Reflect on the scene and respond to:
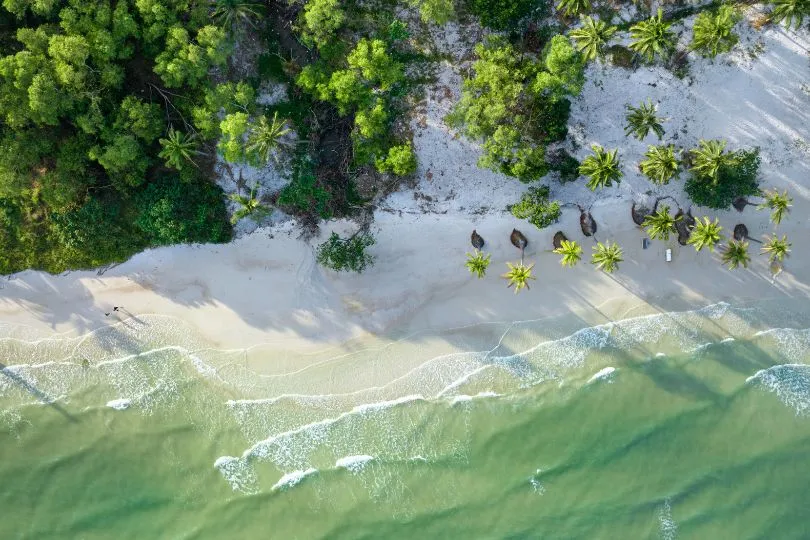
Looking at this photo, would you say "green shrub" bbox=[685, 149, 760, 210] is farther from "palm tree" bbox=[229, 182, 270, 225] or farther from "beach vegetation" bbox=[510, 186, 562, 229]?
"palm tree" bbox=[229, 182, 270, 225]

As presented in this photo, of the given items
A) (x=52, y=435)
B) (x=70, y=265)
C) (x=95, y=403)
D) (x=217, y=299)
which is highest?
(x=217, y=299)

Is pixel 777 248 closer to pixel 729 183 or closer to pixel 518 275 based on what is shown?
pixel 729 183

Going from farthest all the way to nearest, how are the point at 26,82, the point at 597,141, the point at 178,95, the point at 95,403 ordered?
the point at 95,403, the point at 597,141, the point at 178,95, the point at 26,82

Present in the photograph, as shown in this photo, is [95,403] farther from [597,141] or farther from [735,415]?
[735,415]

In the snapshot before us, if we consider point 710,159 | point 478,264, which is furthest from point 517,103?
point 710,159

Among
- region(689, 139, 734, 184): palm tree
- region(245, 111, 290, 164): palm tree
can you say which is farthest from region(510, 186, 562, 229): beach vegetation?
region(245, 111, 290, 164): palm tree

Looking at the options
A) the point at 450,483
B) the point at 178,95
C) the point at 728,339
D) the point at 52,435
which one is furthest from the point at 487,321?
the point at 52,435
